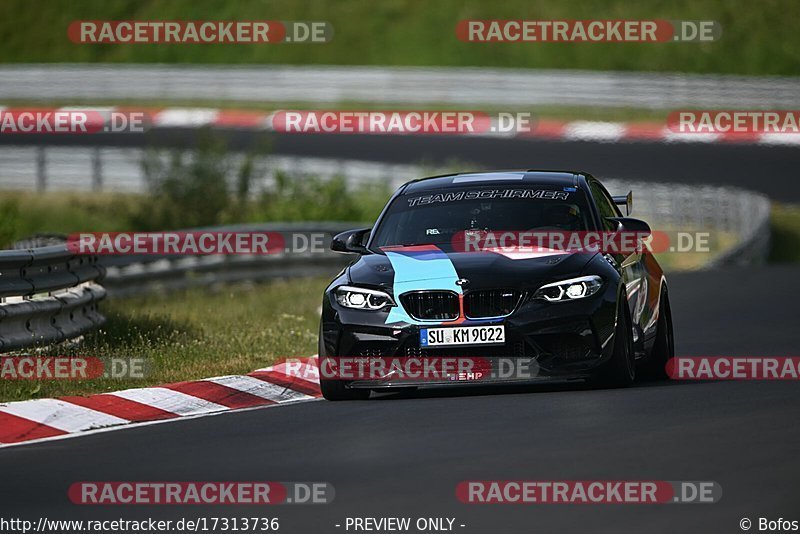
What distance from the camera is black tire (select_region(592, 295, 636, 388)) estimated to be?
35.3 ft

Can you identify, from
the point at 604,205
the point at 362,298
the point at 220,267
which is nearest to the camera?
the point at 362,298

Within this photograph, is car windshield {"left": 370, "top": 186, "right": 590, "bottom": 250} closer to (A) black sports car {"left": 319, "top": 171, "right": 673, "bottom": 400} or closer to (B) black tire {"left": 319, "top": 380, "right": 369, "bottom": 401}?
(A) black sports car {"left": 319, "top": 171, "right": 673, "bottom": 400}

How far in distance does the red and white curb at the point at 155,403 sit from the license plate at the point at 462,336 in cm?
129

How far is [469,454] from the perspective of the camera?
842 centimetres

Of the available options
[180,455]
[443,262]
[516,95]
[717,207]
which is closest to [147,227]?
[717,207]

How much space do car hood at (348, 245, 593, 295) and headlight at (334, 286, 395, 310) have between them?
59 millimetres

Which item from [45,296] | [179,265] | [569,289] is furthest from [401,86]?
[569,289]

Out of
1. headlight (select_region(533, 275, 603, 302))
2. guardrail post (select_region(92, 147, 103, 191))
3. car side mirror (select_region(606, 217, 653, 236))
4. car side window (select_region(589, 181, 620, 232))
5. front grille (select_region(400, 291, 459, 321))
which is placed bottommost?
front grille (select_region(400, 291, 459, 321))

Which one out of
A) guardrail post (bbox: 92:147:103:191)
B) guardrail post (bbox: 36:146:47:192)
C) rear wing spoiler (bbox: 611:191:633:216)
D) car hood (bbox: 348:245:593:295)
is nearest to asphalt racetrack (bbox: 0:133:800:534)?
car hood (bbox: 348:245:593:295)

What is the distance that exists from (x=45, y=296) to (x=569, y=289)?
4819mm

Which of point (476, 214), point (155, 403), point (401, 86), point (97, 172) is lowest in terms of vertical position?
point (155, 403)

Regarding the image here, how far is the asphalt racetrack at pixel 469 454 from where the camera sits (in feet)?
23.1

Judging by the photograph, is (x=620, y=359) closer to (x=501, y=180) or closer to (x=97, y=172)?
(x=501, y=180)

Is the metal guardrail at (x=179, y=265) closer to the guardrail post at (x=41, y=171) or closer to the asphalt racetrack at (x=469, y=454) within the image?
the asphalt racetrack at (x=469, y=454)
